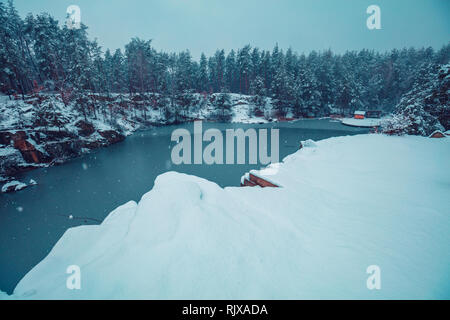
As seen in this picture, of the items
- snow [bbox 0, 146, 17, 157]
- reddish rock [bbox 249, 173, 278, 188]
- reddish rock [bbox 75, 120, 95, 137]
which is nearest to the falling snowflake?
reddish rock [bbox 249, 173, 278, 188]

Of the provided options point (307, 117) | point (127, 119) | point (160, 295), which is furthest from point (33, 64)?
point (307, 117)

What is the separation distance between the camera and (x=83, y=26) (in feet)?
121

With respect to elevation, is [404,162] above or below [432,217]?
above

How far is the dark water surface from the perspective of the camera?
24.8ft

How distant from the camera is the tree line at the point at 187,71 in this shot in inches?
1182

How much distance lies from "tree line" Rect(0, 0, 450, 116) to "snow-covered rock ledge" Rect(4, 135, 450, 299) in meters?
32.1

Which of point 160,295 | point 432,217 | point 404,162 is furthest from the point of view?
point 404,162

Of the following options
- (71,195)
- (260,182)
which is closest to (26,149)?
(71,195)

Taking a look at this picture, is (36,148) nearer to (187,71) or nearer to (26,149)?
Answer: (26,149)

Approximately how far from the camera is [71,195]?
12.0 metres

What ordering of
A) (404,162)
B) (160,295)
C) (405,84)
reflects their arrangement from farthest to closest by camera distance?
1. (405,84)
2. (404,162)
3. (160,295)

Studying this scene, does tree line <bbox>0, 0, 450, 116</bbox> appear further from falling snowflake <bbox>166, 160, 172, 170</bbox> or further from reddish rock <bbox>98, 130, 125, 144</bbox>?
falling snowflake <bbox>166, 160, 172, 170</bbox>
